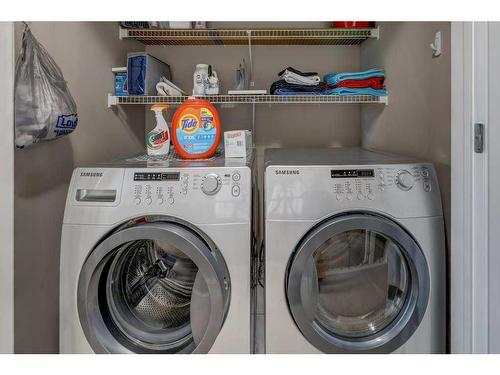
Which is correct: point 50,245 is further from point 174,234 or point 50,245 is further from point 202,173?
point 202,173

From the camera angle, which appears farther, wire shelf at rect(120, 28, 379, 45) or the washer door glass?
wire shelf at rect(120, 28, 379, 45)

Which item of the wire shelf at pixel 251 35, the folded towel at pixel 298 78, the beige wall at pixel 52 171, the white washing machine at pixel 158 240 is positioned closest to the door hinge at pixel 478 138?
the white washing machine at pixel 158 240

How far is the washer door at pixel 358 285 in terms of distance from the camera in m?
1.58

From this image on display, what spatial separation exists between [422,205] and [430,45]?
0.70 metres

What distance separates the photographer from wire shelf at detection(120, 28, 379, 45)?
8.04ft

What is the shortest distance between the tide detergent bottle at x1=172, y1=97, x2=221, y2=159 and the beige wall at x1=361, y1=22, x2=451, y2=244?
0.96 m

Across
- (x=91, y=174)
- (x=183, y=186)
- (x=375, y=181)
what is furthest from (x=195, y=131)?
(x=375, y=181)

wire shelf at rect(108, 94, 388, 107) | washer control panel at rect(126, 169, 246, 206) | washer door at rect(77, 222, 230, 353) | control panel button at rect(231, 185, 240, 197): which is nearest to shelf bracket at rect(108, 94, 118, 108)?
wire shelf at rect(108, 94, 388, 107)

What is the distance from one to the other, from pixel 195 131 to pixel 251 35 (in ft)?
3.08

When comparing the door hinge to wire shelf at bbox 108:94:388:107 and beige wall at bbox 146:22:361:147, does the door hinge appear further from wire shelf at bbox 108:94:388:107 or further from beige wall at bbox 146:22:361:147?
beige wall at bbox 146:22:361:147

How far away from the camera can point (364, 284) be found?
1.71 m

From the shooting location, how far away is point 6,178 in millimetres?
1194

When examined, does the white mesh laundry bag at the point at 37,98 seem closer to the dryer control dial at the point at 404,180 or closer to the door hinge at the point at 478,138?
the dryer control dial at the point at 404,180

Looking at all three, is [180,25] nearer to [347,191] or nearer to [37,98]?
[37,98]
